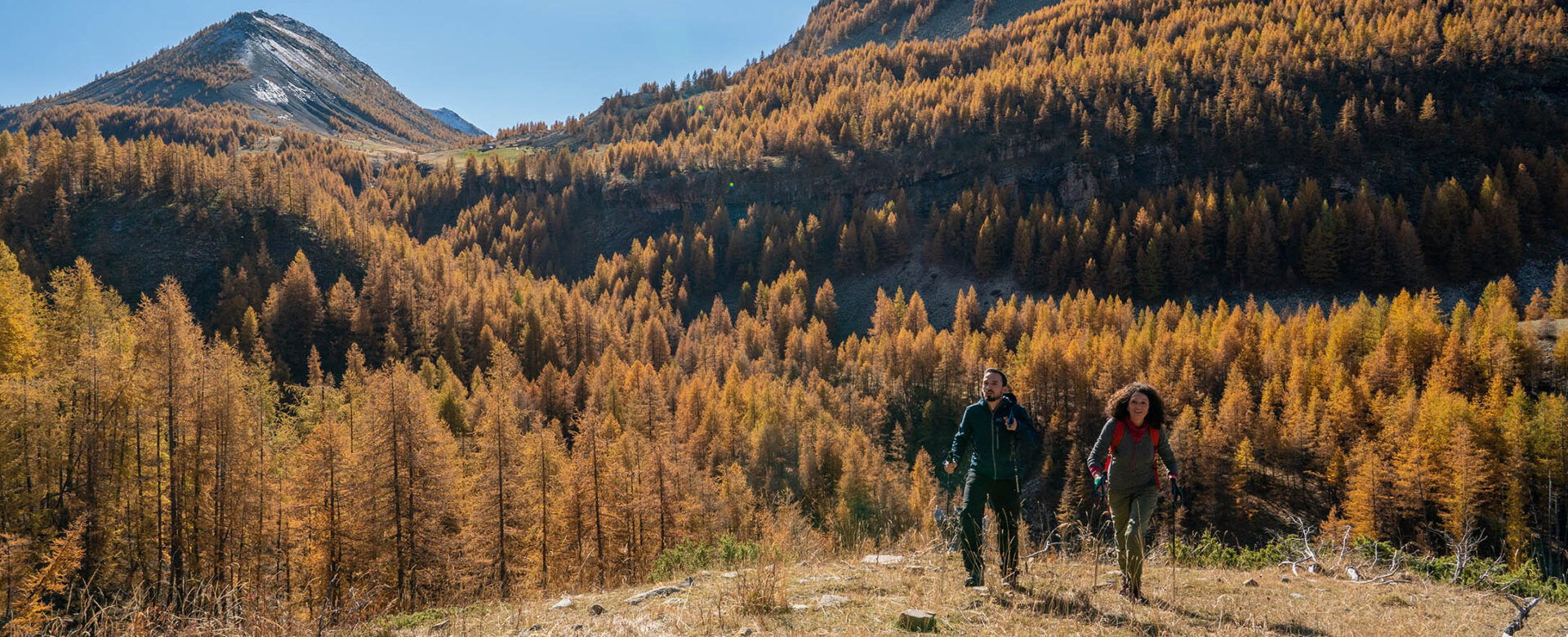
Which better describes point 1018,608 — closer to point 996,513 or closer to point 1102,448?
point 996,513

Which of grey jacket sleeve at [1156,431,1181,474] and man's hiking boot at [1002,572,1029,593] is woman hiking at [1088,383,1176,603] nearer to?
grey jacket sleeve at [1156,431,1181,474]

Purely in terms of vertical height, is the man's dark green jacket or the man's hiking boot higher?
the man's dark green jacket

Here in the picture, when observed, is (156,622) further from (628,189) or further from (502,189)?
(502,189)

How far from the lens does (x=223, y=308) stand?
291ft

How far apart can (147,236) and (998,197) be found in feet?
452

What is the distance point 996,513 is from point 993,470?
0.66 m

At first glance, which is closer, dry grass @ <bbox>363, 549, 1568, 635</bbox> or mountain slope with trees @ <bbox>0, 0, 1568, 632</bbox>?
dry grass @ <bbox>363, 549, 1568, 635</bbox>

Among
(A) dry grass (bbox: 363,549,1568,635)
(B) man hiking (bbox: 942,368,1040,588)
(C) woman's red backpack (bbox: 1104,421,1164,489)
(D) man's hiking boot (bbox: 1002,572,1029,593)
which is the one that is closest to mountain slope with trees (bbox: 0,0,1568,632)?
(A) dry grass (bbox: 363,549,1568,635)

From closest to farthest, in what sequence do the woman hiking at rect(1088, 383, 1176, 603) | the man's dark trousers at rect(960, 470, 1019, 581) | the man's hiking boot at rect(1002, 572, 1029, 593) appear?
1. the woman hiking at rect(1088, 383, 1176, 603)
2. the man's hiking boot at rect(1002, 572, 1029, 593)
3. the man's dark trousers at rect(960, 470, 1019, 581)

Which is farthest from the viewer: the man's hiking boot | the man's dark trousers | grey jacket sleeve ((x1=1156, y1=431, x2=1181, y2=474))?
the man's dark trousers

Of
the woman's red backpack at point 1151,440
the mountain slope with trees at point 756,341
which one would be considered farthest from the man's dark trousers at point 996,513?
the mountain slope with trees at point 756,341

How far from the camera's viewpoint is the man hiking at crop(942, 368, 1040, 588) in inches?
344

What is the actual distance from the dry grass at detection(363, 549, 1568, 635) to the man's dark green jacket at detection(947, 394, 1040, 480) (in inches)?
59.2

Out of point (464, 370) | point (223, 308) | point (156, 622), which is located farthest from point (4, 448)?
Answer: point (223, 308)
